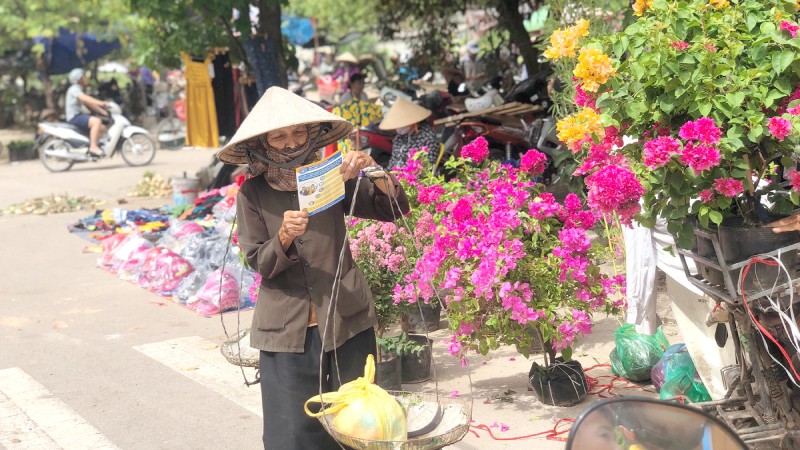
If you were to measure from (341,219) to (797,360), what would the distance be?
1888 mm

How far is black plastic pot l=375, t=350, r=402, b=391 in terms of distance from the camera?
18.4 feet

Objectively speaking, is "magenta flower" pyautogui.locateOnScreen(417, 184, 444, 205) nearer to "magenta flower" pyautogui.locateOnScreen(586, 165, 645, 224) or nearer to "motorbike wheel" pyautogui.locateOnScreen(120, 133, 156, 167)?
"magenta flower" pyautogui.locateOnScreen(586, 165, 645, 224)

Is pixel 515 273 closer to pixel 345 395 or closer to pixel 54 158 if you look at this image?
pixel 345 395

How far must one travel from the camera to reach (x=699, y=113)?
3.52m

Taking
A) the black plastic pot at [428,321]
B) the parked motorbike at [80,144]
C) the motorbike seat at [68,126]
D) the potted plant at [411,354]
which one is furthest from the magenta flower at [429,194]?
the motorbike seat at [68,126]

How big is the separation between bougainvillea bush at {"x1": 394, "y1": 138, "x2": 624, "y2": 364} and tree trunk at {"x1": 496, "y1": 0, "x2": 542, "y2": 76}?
9951 mm

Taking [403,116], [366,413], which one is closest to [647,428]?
[366,413]

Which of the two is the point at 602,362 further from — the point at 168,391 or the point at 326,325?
the point at 326,325

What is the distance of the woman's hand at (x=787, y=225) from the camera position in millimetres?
3487

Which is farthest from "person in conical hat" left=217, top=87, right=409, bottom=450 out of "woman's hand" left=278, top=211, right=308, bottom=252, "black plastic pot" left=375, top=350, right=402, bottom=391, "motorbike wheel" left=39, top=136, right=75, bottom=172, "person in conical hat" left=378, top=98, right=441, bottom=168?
"motorbike wheel" left=39, top=136, right=75, bottom=172

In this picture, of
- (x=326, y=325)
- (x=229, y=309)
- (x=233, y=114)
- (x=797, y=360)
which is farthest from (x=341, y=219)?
(x=233, y=114)

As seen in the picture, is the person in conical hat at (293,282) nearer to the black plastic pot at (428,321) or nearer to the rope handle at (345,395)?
the rope handle at (345,395)

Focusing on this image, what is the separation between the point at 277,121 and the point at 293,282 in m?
0.62

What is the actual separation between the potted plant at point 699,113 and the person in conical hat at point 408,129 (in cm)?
499
